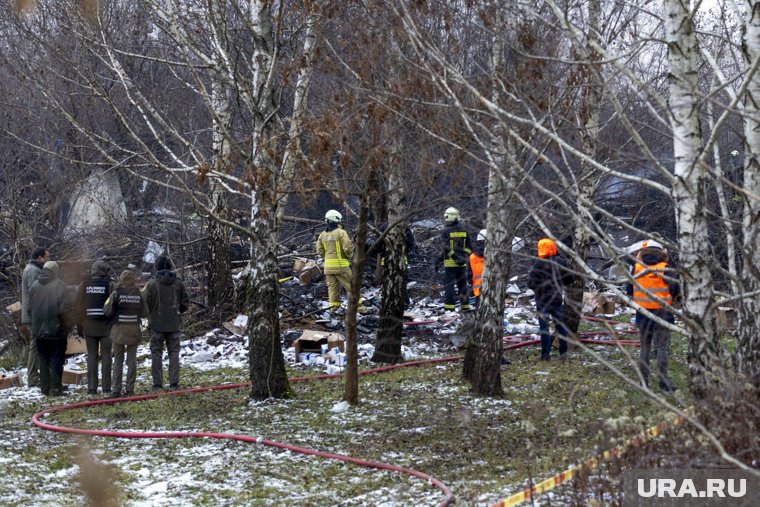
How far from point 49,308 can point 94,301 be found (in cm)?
73

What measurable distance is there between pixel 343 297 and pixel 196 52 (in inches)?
320

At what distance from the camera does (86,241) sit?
750 inches

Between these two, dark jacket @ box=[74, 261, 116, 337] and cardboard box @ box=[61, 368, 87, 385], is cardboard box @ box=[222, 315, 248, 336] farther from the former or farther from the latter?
dark jacket @ box=[74, 261, 116, 337]

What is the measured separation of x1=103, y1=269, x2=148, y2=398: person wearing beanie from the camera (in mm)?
11711

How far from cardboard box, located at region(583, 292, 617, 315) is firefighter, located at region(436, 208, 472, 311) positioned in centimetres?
192

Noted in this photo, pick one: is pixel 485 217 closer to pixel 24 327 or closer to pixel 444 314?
pixel 444 314

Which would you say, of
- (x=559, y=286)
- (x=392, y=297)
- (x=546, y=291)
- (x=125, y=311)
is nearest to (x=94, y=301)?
(x=125, y=311)

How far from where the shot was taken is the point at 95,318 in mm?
12055

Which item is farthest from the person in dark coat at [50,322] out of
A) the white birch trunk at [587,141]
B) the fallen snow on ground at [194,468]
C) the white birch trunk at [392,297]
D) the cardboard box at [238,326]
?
the white birch trunk at [587,141]

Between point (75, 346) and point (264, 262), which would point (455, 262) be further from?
point (75, 346)

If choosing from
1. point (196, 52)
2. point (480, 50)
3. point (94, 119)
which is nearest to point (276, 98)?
point (196, 52)

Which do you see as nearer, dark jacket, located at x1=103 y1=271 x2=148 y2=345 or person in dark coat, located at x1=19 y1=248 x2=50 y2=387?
dark jacket, located at x1=103 y1=271 x2=148 y2=345

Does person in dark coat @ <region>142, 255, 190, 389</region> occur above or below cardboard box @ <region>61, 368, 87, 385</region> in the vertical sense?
above

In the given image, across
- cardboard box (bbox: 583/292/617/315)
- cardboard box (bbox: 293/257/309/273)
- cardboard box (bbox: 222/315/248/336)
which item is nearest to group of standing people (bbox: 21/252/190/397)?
cardboard box (bbox: 222/315/248/336)
